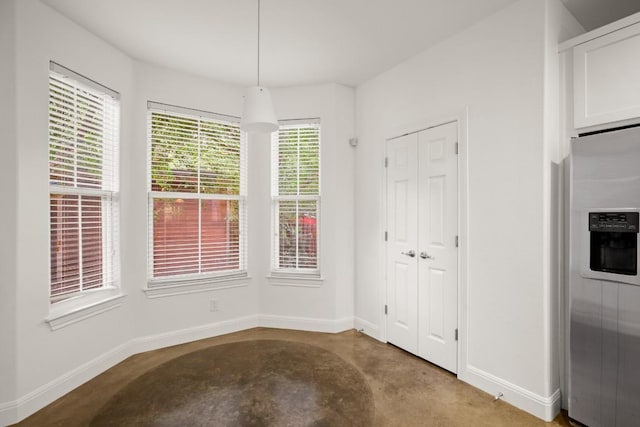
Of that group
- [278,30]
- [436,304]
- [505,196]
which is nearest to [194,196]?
[278,30]

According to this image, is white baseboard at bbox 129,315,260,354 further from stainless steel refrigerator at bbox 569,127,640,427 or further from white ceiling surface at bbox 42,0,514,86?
stainless steel refrigerator at bbox 569,127,640,427

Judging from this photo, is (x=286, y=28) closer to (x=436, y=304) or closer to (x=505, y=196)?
(x=505, y=196)

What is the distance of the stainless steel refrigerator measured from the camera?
72.3 inches

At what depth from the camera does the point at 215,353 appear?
3.27m

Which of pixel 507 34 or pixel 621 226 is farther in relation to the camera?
pixel 507 34

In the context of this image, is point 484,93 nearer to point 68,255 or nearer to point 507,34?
point 507,34

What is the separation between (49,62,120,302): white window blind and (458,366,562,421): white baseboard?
327 centimetres

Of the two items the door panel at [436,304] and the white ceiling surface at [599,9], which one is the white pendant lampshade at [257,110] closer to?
the door panel at [436,304]

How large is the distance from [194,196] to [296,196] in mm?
1134

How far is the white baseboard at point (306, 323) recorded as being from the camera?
12.5 ft

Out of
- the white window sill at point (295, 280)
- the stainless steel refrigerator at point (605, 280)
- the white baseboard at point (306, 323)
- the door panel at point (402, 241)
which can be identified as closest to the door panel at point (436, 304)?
the door panel at point (402, 241)

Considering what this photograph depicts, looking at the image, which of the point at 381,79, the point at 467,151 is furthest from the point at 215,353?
the point at 381,79

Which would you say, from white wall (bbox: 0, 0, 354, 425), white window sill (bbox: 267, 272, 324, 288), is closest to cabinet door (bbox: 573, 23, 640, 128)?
white wall (bbox: 0, 0, 354, 425)

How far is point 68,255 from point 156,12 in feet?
6.67
